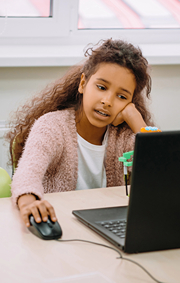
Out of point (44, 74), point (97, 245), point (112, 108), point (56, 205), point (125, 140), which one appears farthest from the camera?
point (44, 74)

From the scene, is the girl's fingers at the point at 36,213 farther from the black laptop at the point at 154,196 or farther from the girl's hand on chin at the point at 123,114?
the girl's hand on chin at the point at 123,114

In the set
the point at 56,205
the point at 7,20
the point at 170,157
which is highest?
the point at 7,20

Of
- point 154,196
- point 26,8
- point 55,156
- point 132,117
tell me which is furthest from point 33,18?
point 154,196

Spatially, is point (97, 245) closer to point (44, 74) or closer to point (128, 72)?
point (128, 72)

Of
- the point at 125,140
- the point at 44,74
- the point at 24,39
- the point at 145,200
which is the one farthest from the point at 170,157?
the point at 24,39

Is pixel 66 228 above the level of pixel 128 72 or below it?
below

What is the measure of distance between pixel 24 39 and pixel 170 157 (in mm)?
1492

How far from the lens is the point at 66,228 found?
A: 811mm

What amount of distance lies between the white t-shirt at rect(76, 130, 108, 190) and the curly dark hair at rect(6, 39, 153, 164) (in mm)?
157

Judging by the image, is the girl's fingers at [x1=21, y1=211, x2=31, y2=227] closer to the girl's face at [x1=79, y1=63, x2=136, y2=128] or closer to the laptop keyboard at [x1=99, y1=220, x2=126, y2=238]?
the laptop keyboard at [x1=99, y1=220, x2=126, y2=238]

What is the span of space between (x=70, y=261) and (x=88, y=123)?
0.73m

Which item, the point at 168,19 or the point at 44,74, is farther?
the point at 168,19

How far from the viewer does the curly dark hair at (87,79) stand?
1249 millimetres

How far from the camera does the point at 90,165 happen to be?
134cm
